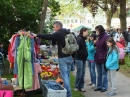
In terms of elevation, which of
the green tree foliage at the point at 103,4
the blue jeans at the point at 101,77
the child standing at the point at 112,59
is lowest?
the blue jeans at the point at 101,77

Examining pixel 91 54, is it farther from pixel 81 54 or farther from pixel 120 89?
pixel 120 89

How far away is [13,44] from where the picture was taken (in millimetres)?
6969

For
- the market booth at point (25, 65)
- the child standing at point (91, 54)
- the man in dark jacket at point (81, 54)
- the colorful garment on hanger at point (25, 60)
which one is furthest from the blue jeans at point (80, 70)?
the colorful garment on hanger at point (25, 60)

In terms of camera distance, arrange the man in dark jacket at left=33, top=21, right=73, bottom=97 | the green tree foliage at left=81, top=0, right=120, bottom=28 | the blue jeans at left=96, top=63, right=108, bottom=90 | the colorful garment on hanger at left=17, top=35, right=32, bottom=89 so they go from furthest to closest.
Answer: the green tree foliage at left=81, top=0, right=120, bottom=28, the blue jeans at left=96, top=63, right=108, bottom=90, the man in dark jacket at left=33, top=21, right=73, bottom=97, the colorful garment on hanger at left=17, top=35, right=32, bottom=89

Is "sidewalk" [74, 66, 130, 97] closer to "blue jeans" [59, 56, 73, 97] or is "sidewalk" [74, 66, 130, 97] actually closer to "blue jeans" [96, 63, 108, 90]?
"blue jeans" [96, 63, 108, 90]

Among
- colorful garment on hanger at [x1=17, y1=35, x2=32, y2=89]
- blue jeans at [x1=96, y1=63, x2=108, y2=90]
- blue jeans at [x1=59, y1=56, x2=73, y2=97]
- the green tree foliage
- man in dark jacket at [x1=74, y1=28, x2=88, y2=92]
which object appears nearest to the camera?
colorful garment on hanger at [x1=17, y1=35, x2=32, y2=89]

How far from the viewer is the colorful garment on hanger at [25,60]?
6.89m

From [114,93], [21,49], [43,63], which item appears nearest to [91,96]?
[114,93]

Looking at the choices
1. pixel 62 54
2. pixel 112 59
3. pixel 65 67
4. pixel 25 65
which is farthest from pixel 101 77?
→ pixel 25 65

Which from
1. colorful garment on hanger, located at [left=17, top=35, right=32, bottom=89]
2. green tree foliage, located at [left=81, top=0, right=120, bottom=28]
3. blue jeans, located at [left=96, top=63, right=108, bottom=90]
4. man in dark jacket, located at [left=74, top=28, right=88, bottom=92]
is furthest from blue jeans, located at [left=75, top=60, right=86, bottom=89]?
green tree foliage, located at [left=81, top=0, right=120, bottom=28]

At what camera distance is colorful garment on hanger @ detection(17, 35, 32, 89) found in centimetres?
689

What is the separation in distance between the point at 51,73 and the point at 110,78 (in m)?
3.07

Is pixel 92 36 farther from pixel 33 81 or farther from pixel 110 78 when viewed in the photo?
pixel 33 81

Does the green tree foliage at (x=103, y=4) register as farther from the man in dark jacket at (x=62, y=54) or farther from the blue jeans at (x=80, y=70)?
the man in dark jacket at (x=62, y=54)
